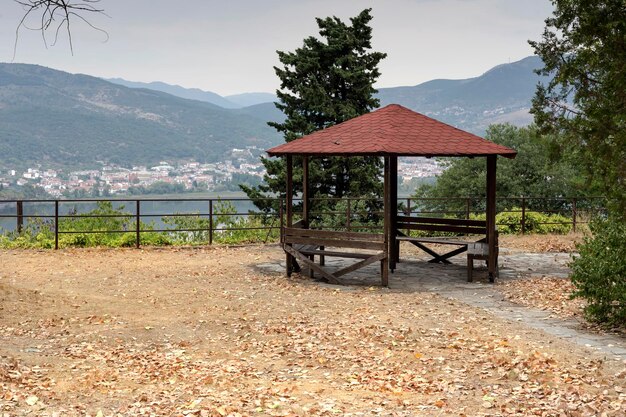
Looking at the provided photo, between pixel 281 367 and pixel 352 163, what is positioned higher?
pixel 352 163

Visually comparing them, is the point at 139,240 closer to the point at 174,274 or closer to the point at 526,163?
the point at 174,274

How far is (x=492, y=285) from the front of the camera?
1245 cm

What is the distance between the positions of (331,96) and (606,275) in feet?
64.6

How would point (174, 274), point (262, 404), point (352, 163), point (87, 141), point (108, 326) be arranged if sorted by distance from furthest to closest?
point (87, 141), point (352, 163), point (174, 274), point (108, 326), point (262, 404)

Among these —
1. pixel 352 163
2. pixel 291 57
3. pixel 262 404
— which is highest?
pixel 291 57

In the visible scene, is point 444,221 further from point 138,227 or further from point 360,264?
point 138,227

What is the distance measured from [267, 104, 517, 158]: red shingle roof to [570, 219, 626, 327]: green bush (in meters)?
3.61

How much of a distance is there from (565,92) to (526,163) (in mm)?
17610

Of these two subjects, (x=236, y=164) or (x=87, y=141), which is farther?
(x=87, y=141)

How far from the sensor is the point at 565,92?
1812 centimetres

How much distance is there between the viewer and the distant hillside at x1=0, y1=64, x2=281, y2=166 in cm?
13925

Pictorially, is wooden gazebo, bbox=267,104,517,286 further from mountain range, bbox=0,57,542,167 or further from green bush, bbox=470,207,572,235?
mountain range, bbox=0,57,542,167

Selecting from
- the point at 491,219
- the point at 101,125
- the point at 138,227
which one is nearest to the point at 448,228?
the point at 491,219

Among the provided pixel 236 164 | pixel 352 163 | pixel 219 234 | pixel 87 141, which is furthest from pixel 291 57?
pixel 87 141
